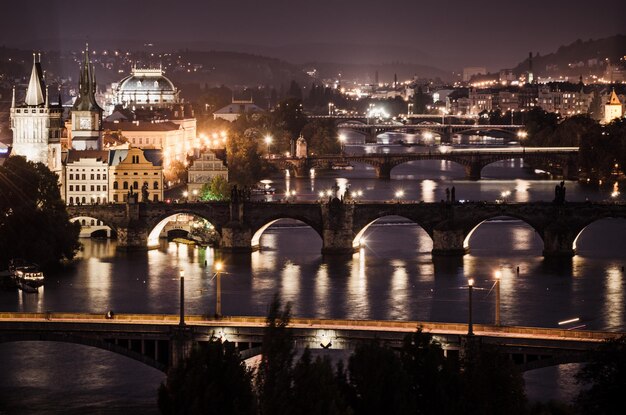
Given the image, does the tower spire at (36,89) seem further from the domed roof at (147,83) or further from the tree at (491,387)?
the domed roof at (147,83)

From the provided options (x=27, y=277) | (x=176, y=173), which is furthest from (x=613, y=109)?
(x=27, y=277)

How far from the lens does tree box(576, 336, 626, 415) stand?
27.0 meters

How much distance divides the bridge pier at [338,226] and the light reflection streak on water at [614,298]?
27.9 feet

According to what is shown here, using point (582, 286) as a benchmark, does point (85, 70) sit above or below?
above

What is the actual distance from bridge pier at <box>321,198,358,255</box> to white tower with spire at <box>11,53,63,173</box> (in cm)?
1039

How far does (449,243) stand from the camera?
50500 mm

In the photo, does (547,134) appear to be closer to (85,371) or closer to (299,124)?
(299,124)

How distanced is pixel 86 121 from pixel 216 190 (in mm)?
6437

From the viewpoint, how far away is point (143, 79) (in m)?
98.6

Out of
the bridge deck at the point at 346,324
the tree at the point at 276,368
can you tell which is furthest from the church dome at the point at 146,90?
the tree at the point at 276,368

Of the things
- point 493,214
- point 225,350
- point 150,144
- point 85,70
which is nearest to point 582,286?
point 493,214

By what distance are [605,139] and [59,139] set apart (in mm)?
30364

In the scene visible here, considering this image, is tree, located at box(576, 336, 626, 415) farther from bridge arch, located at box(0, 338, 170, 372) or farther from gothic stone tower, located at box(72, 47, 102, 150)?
gothic stone tower, located at box(72, 47, 102, 150)

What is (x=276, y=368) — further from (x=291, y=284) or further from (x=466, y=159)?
(x=466, y=159)
